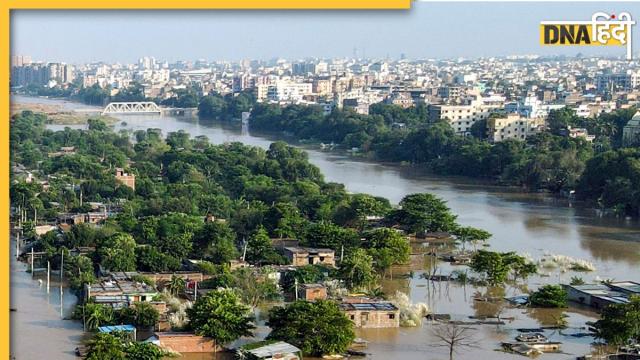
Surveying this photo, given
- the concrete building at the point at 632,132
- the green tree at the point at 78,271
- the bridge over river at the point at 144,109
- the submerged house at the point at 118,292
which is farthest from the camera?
the bridge over river at the point at 144,109

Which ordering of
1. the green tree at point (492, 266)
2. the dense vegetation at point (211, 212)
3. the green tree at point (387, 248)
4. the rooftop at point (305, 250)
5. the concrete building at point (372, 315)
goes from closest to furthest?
the concrete building at point (372, 315) < the green tree at point (492, 266) < the dense vegetation at point (211, 212) < the green tree at point (387, 248) < the rooftop at point (305, 250)

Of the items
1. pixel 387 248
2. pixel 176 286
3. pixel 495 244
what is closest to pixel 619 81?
pixel 495 244

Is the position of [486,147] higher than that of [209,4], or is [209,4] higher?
[209,4]

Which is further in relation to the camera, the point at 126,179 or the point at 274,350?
the point at 126,179

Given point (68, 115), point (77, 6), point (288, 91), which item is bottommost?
point (68, 115)

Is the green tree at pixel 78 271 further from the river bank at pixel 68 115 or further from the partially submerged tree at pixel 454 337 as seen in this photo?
the river bank at pixel 68 115

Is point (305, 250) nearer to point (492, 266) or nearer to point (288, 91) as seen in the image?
point (492, 266)

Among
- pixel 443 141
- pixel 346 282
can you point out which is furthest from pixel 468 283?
pixel 443 141

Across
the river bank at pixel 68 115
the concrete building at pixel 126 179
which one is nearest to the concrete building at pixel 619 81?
the river bank at pixel 68 115
